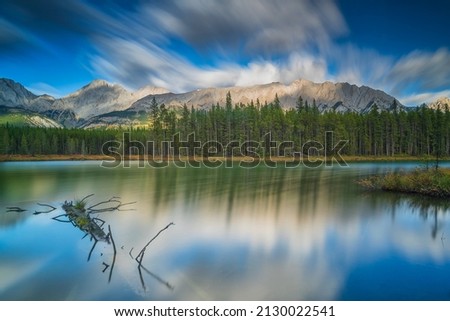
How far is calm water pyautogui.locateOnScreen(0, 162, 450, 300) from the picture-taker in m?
6.69

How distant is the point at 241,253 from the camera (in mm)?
8859

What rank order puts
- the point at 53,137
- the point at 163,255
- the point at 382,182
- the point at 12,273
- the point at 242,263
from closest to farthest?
the point at 12,273
the point at 242,263
the point at 163,255
the point at 382,182
the point at 53,137

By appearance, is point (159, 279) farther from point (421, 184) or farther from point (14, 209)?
point (421, 184)

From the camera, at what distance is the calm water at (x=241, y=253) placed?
6691mm

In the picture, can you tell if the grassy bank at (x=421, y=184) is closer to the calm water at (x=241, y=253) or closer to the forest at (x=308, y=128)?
the calm water at (x=241, y=253)

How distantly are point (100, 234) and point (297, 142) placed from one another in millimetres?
68490

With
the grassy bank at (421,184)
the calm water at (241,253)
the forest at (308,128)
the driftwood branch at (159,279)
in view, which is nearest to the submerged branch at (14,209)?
the calm water at (241,253)

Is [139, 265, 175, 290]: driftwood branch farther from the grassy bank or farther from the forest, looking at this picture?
the forest

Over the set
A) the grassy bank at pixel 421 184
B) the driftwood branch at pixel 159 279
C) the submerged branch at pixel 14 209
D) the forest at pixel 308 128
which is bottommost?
the driftwood branch at pixel 159 279

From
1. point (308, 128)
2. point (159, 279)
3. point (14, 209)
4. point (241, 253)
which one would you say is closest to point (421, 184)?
point (241, 253)

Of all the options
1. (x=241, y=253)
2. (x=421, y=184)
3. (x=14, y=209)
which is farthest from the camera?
(x=421, y=184)
